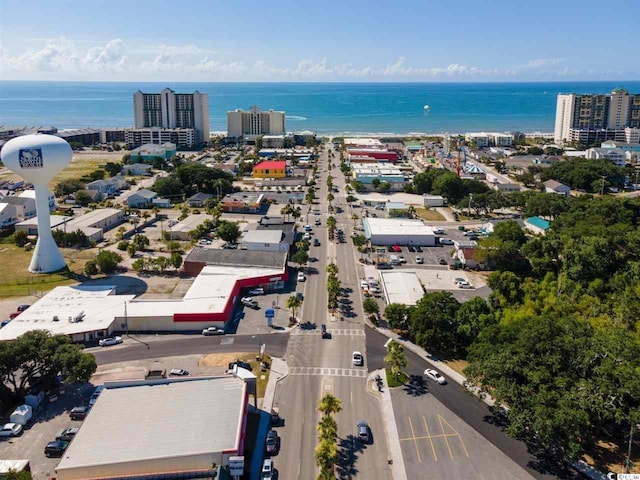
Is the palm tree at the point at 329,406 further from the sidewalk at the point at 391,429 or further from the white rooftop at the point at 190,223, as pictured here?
Result: the white rooftop at the point at 190,223

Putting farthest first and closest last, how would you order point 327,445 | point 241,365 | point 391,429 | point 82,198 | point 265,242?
1. point 82,198
2. point 265,242
3. point 241,365
4. point 391,429
5. point 327,445

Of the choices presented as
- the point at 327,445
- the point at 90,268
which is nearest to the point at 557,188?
the point at 90,268

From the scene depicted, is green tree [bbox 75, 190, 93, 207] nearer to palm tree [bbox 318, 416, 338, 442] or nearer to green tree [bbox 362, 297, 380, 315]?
green tree [bbox 362, 297, 380, 315]

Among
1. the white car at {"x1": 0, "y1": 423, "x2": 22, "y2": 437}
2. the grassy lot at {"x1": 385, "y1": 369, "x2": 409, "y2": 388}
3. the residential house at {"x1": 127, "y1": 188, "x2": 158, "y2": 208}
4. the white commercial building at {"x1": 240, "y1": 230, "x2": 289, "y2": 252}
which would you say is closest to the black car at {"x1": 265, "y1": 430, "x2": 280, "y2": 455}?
the grassy lot at {"x1": 385, "y1": 369, "x2": 409, "y2": 388}

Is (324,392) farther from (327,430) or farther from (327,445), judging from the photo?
(327,445)

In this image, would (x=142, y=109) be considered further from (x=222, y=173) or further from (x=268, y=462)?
(x=268, y=462)

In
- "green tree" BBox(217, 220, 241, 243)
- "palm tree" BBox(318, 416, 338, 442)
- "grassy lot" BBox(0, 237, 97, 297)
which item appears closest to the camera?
"palm tree" BBox(318, 416, 338, 442)
